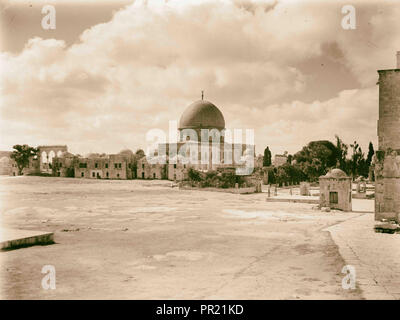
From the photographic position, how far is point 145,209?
18.8 metres

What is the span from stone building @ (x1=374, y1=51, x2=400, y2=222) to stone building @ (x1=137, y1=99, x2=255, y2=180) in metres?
36.1

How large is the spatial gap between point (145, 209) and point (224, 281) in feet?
41.8

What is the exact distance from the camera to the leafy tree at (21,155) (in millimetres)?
55656

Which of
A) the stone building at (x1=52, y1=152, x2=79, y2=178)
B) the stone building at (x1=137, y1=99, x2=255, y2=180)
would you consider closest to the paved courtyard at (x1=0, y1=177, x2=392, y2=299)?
the stone building at (x1=137, y1=99, x2=255, y2=180)

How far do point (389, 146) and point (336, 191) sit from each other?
5.96 m

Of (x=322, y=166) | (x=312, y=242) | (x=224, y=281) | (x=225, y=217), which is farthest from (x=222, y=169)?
(x=224, y=281)

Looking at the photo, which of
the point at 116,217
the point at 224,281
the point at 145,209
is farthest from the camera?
the point at 145,209

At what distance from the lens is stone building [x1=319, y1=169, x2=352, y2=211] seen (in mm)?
18625

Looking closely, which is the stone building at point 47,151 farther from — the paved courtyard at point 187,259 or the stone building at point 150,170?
the paved courtyard at point 187,259

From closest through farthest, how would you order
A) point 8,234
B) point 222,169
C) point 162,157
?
point 8,234, point 222,169, point 162,157

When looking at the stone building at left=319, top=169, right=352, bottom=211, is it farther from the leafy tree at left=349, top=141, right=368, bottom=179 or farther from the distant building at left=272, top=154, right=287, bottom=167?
the distant building at left=272, top=154, right=287, bottom=167

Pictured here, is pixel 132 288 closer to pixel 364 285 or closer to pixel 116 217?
pixel 364 285

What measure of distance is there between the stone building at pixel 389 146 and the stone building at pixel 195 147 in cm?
3611
